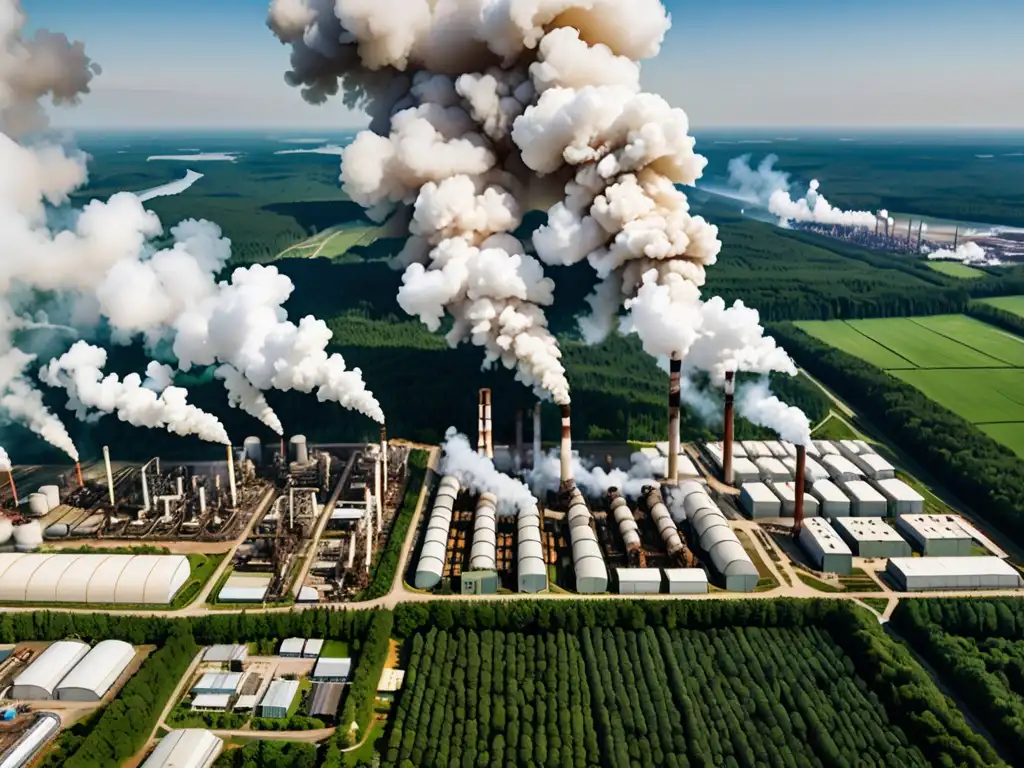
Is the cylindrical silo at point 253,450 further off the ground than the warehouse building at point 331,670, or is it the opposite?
the cylindrical silo at point 253,450

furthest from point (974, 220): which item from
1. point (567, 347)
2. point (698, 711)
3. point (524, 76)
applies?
point (698, 711)

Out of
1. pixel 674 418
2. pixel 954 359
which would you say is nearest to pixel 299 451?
pixel 674 418

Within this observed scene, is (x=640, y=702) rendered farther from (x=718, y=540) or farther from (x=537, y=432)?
(x=537, y=432)

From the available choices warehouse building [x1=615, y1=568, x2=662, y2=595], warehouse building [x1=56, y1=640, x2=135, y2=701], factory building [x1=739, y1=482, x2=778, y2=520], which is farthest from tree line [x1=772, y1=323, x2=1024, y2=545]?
warehouse building [x1=56, y1=640, x2=135, y2=701]

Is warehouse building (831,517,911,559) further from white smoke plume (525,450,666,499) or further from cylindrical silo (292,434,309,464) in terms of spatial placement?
cylindrical silo (292,434,309,464)

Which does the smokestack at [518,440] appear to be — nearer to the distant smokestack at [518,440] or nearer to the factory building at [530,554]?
the distant smokestack at [518,440]

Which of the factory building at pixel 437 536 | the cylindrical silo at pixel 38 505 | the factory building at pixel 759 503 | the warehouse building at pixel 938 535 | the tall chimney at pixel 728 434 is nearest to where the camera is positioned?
the factory building at pixel 437 536

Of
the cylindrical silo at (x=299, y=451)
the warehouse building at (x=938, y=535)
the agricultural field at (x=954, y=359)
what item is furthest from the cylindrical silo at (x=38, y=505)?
the agricultural field at (x=954, y=359)
